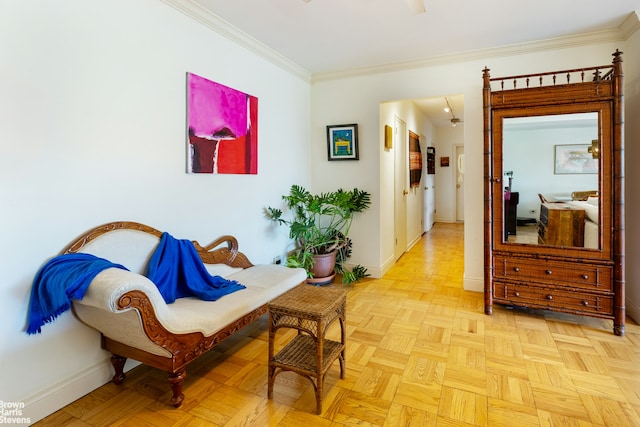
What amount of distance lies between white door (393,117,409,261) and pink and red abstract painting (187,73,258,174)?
226cm

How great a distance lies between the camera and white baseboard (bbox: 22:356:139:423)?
65.1 inches

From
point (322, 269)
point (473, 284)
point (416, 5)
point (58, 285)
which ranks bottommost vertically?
point (473, 284)

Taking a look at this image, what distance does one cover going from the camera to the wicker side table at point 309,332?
1.72 m

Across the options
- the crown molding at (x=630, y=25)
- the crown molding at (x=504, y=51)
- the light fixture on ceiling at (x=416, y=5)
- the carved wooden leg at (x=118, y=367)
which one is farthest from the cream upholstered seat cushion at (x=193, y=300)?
the crown molding at (x=630, y=25)

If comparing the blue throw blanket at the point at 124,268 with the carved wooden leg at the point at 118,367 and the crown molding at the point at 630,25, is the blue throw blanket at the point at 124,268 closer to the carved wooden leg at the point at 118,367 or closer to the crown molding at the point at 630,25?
the carved wooden leg at the point at 118,367

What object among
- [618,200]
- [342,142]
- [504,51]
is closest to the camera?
[618,200]

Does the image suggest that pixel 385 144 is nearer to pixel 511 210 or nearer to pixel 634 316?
pixel 511 210

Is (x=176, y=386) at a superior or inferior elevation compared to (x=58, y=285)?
inferior

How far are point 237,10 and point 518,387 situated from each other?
3.10m

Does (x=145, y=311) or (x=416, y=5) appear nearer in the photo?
(x=145, y=311)

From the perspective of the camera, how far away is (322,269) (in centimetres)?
365

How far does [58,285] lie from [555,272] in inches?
129

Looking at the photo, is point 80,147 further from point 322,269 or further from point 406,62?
point 406,62

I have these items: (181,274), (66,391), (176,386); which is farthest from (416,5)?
(66,391)
